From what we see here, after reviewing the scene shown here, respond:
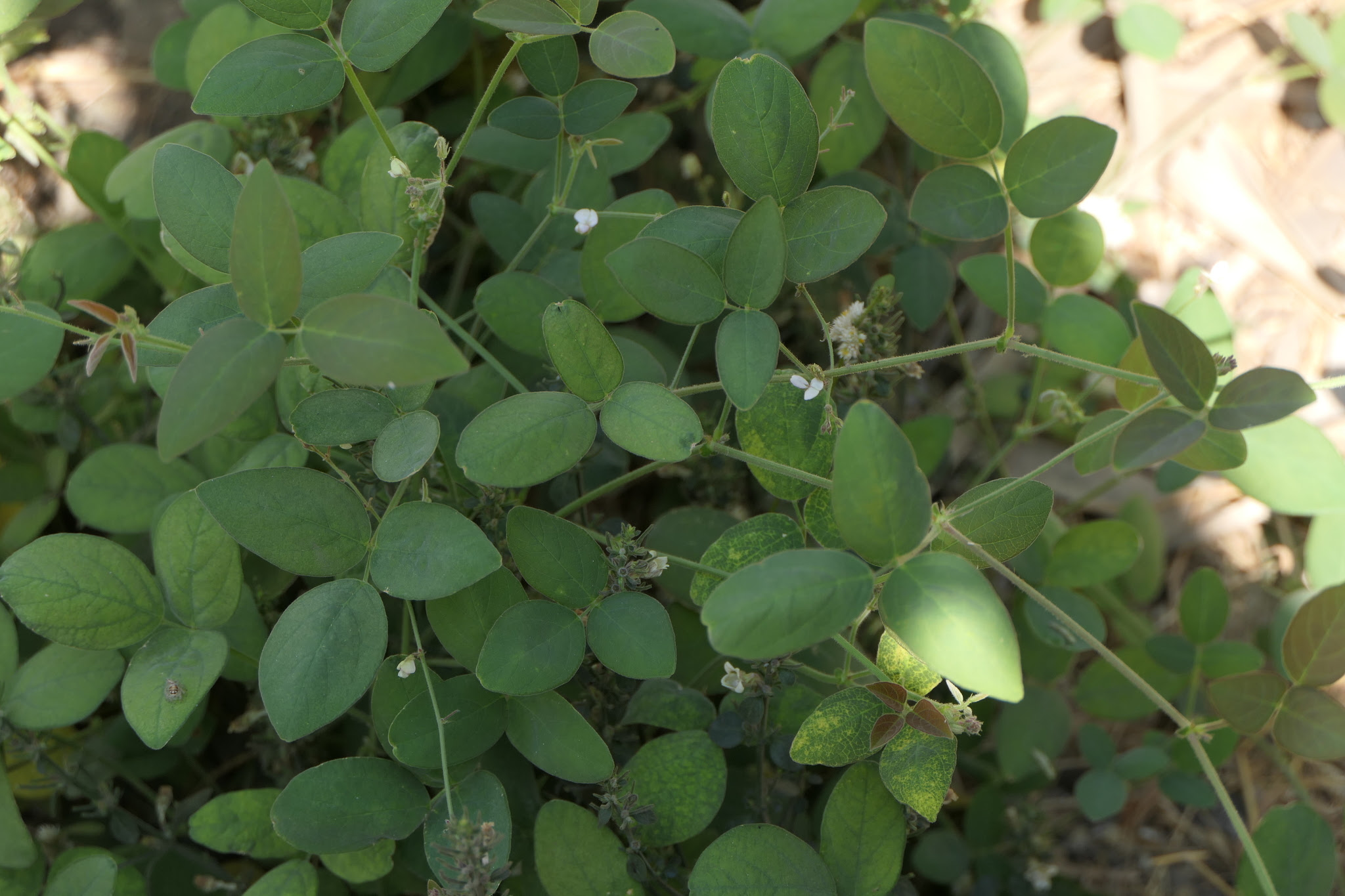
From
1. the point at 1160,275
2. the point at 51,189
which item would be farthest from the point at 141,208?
the point at 1160,275

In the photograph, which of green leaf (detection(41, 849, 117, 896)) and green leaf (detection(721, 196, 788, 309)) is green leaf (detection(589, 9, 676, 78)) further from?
green leaf (detection(41, 849, 117, 896))

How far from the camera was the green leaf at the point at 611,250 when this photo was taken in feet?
3.93

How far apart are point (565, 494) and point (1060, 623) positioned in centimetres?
72

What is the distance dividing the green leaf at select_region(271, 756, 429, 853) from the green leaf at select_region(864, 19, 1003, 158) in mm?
935

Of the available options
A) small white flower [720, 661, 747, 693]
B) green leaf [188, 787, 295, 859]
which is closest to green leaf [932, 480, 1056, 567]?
small white flower [720, 661, 747, 693]

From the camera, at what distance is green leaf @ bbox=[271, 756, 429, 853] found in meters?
1.01

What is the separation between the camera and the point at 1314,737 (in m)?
1.19

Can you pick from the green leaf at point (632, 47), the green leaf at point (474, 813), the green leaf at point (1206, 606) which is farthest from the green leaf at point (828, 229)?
the green leaf at point (1206, 606)

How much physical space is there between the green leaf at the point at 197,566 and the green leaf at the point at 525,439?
374mm

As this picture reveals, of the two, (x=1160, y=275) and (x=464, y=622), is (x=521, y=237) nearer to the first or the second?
(x=464, y=622)

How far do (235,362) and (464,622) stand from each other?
40 cm

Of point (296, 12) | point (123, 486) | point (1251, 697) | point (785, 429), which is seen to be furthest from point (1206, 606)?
point (123, 486)

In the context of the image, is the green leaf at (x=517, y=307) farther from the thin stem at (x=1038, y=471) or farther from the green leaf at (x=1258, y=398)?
the green leaf at (x=1258, y=398)

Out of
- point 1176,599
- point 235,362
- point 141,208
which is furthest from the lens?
point 1176,599
